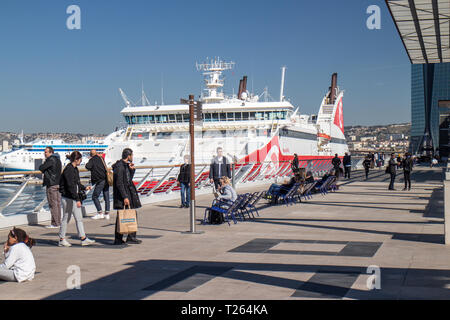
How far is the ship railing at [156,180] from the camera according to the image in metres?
11.8

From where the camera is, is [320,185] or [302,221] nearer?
[302,221]

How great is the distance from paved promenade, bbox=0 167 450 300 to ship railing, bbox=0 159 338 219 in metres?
0.70

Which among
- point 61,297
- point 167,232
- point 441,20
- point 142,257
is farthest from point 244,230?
point 441,20

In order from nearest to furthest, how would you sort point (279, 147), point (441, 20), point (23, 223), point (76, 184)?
point (76, 184) → point (23, 223) → point (441, 20) → point (279, 147)

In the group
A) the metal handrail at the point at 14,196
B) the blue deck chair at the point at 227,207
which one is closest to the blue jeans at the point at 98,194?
the metal handrail at the point at 14,196

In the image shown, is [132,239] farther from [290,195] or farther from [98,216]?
[290,195]

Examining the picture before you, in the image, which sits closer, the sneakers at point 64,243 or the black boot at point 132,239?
the sneakers at point 64,243

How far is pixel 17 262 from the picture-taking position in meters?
6.75

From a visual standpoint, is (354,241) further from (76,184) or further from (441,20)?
(441,20)

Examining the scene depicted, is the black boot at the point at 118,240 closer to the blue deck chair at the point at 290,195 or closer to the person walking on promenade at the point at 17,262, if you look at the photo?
the person walking on promenade at the point at 17,262

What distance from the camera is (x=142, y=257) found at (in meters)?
8.48

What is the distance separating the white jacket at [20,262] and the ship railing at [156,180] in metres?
4.46

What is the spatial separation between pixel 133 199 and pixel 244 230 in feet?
8.64

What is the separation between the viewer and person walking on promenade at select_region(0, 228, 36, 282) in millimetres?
6727
